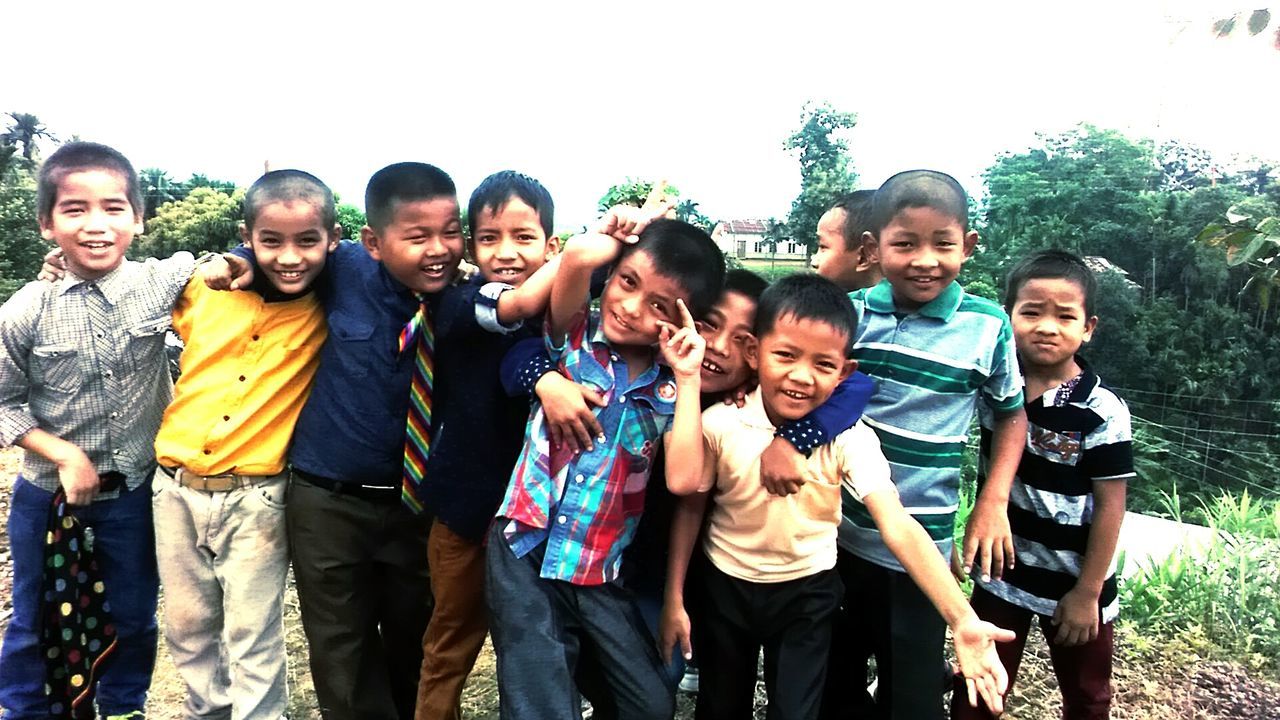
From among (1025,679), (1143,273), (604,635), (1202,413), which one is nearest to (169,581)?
(604,635)

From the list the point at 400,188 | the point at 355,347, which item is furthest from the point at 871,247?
the point at 355,347

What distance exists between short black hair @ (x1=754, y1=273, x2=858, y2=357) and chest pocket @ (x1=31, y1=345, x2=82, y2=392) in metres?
1.69

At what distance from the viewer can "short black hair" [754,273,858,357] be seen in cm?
158

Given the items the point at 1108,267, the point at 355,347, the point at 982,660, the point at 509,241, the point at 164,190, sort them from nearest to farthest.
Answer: the point at 982,660 → the point at 509,241 → the point at 355,347 → the point at 1108,267 → the point at 164,190

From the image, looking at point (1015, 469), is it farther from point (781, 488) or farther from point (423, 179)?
point (423, 179)

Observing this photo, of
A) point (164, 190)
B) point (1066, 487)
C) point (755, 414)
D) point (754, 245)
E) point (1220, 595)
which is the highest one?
point (164, 190)

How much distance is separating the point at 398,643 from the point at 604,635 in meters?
0.74

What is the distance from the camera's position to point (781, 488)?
1.55 m

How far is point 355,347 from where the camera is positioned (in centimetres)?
184

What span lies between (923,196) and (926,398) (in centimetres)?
47

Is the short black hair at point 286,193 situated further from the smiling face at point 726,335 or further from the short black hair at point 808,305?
the short black hair at point 808,305

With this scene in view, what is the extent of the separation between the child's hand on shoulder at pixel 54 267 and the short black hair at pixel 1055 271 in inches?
96.0

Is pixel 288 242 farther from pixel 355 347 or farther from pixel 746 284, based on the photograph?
pixel 746 284

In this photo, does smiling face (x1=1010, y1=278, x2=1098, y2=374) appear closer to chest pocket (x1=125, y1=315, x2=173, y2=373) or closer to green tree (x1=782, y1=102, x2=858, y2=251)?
chest pocket (x1=125, y1=315, x2=173, y2=373)
